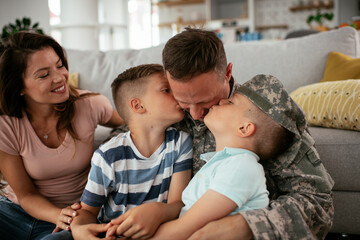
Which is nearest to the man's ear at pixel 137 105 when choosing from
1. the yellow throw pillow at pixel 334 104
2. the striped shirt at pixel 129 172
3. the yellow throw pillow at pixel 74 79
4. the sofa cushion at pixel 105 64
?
the striped shirt at pixel 129 172

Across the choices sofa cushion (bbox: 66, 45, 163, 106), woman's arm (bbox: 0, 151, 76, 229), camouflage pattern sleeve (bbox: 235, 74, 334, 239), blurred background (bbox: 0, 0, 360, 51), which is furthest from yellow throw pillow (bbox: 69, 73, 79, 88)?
blurred background (bbox: 0, 0, 360, 51)

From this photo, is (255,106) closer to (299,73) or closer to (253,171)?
(253,171)

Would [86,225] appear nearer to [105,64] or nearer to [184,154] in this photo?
[184,154]

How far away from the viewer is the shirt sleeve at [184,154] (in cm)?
118

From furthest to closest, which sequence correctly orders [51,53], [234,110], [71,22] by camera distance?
[71,22], [51,53], [234,110]

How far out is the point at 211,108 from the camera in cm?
108

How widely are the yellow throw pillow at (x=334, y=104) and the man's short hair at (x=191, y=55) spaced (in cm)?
84

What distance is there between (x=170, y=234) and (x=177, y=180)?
9.6 inches

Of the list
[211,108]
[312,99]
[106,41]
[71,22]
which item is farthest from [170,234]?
[106,41]

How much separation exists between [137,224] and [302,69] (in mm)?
1616

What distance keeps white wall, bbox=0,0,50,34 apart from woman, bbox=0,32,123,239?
185 inches

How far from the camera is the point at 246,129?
1.00 meters

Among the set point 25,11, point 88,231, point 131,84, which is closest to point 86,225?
point 88,231

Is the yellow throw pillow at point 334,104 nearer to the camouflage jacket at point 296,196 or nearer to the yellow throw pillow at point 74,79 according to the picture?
the camouflage jacket at point 296,196
